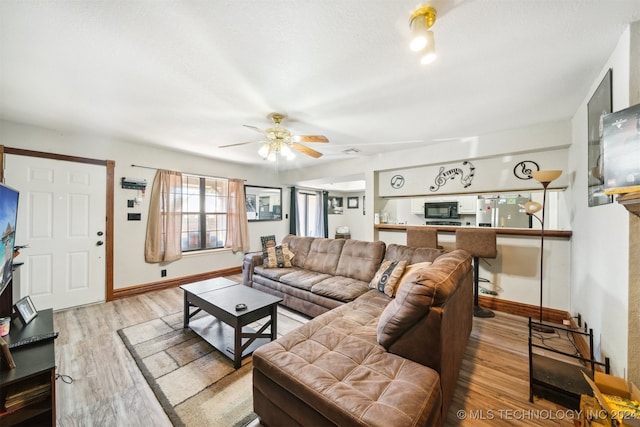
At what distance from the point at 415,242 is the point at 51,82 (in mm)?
4229

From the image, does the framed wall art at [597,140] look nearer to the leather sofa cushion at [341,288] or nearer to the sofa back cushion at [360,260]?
the sofa back cushion at [360,260]

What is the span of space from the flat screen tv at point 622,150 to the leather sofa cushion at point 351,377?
1.38m

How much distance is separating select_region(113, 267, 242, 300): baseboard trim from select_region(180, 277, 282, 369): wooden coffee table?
1605 mm

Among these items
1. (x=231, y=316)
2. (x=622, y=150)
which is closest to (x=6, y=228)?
(x=231, y=316)

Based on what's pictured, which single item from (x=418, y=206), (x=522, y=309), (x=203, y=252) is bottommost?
(x=522, y=309)

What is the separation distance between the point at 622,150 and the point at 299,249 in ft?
11.2

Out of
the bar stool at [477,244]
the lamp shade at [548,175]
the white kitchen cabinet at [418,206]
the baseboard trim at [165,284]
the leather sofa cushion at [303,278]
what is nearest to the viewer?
the lamp shade at [548,175]

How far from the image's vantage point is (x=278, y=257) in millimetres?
3779

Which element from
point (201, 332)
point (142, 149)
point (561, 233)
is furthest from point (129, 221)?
point (561, 233)

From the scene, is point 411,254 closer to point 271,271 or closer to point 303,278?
point 303,278

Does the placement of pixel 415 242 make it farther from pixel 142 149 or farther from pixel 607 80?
pixel 142 149

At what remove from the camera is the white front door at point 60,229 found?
114 inches

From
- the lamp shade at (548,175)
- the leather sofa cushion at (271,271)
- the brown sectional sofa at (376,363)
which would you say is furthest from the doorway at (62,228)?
the lamp shade at (548,175)

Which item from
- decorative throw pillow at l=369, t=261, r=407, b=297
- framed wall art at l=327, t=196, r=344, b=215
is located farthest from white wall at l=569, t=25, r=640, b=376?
framed wall art at l=327, t=196, r=344, b=215
